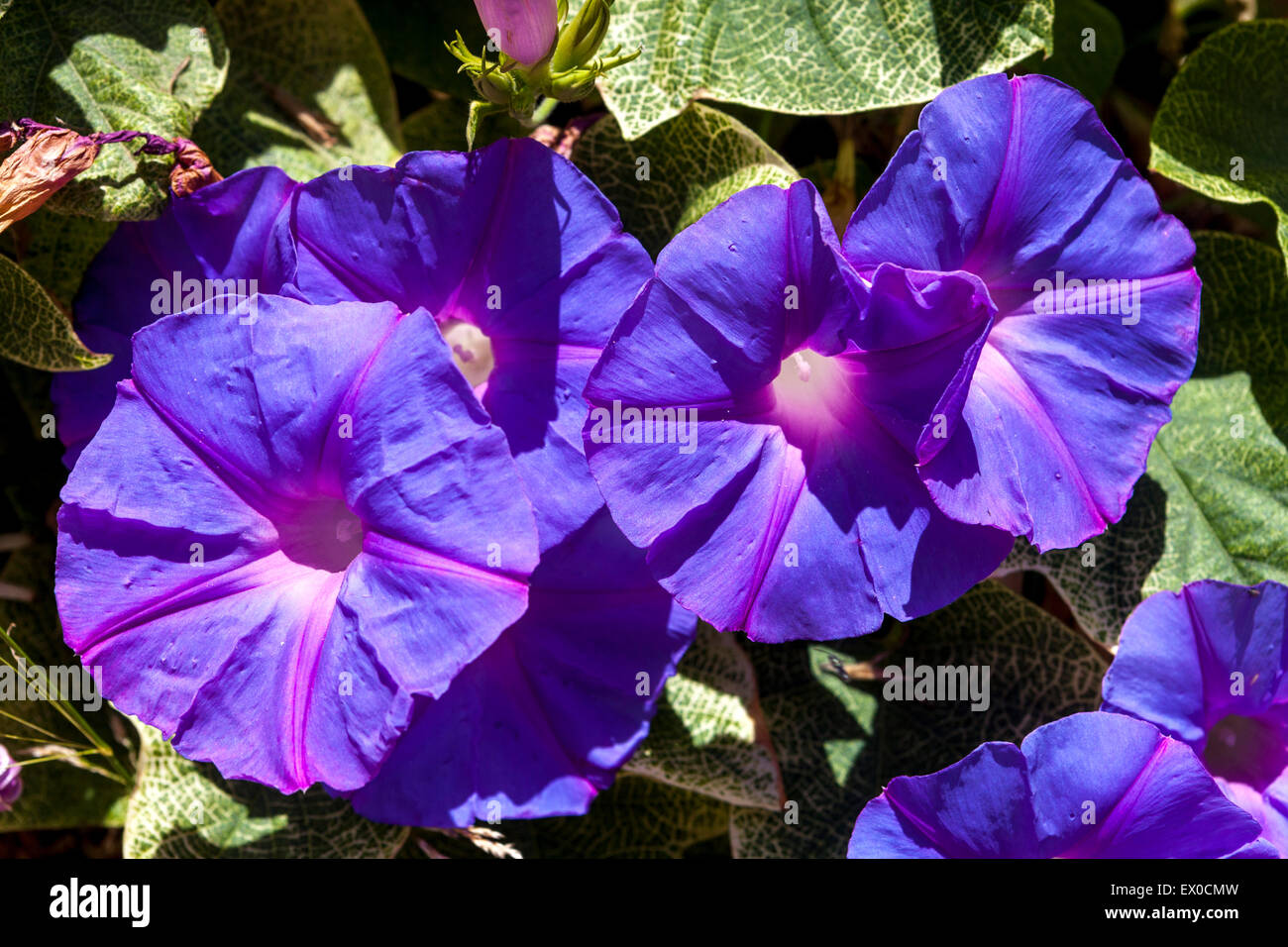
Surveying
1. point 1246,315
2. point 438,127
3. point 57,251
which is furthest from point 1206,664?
point 57,251

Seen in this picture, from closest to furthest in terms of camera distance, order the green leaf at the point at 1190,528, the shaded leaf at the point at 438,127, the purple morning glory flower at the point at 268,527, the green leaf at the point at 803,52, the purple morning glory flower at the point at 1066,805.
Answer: the purple morning glory flower at the point at 268,527 → the purple morning glory flower at the point at 1066,805 → the green leaf at the point at 803,52 → the green leaf at the point at 1190,528 → the shaded leaf at the point at 438,127

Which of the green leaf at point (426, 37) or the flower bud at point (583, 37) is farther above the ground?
the green leaf at point (426, 37)

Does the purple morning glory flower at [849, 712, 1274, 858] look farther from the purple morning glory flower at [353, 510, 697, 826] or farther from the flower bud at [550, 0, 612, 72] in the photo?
the flower bud at [550, 0, 612, 72]

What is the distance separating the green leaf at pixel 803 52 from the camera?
1.19 metres

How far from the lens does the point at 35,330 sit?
117 centimetres

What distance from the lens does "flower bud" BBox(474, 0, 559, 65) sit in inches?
39.1

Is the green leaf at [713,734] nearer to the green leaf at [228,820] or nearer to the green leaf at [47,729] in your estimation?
the green leaf at [228,820]

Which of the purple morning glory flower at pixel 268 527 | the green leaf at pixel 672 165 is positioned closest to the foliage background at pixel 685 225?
the green leaf at pixel 672 165

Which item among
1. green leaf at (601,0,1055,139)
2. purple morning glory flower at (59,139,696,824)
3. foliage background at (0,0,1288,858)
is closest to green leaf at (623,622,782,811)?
foliage background at (0,0,1288,858)

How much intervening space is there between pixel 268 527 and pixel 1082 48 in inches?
47.9

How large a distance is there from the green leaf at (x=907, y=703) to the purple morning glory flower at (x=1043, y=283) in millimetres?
345

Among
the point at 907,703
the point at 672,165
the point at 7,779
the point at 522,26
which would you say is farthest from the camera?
the point at 907,703

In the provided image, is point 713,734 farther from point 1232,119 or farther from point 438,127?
point 1232,119

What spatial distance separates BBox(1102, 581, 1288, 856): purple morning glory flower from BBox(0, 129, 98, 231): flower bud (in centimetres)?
120
